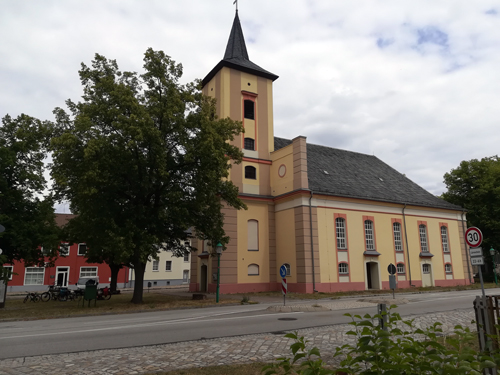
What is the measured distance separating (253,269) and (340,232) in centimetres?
740

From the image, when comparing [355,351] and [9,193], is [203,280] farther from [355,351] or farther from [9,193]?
[355,351]

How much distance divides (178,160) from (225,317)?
10.3m

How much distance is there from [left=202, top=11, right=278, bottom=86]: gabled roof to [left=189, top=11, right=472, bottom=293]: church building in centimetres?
11

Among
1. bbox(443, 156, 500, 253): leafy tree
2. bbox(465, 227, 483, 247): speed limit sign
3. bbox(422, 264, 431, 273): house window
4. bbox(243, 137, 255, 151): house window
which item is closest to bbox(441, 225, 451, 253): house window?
bbox(422, 264, 431, 273): house window

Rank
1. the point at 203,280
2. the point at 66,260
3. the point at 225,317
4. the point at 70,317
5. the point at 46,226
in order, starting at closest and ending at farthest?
the point at 225,317 < the point at 70,317 < the point at 46,226 < the point at 203,280 < the point at 66,260

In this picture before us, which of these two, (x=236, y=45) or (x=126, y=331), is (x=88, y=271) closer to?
(x=236, y=45)

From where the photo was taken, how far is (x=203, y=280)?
→ 31.3 meters

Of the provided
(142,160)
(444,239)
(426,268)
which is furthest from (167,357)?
(444,239)

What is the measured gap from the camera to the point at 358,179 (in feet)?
114

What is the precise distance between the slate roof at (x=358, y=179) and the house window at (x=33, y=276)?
1368 inches

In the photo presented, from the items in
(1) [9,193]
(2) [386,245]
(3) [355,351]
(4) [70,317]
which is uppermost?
(1) [9,193]

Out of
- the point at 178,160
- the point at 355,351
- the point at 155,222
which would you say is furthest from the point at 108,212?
the point at 355,351

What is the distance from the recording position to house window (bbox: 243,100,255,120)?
31.8 metres

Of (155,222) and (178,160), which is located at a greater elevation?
(178,160)
